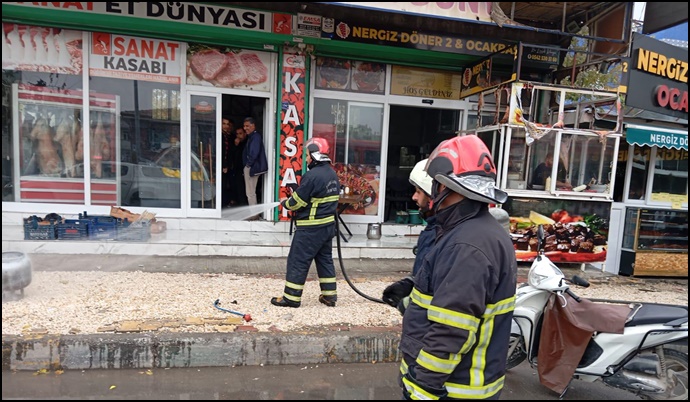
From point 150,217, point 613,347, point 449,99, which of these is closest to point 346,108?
point 449,99

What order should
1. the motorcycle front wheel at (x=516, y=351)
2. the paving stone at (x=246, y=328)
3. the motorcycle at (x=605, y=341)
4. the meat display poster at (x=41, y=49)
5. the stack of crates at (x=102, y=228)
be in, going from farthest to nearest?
the meat display poster at (x=41, y=49) → the stack of crates at (x=102, y=228) → the paving stone at (x=246, y=328) → the motorcycle front wheel at (x=516, y=351) → the motorcycle at (x=605, y=341)

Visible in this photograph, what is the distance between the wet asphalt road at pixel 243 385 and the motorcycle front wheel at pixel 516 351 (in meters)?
0.25

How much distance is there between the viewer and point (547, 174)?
7.70 m

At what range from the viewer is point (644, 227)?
7.88 m

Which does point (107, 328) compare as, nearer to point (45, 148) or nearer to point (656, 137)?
point (45, 148)

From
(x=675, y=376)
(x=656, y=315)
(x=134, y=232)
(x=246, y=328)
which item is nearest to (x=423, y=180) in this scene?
(x=656, y=315)

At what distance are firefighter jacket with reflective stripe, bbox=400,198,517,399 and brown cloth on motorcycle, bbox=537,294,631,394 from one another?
5.72 ft

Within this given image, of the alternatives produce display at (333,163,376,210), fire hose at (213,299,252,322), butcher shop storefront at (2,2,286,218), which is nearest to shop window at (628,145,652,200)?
produce display at (333,163,376,210)

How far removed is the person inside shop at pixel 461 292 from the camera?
Answer: 169cm

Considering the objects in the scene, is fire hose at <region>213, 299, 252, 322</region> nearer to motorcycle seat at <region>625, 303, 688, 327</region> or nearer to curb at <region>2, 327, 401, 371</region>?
curb at <region>2, 327, 401, 371</region>

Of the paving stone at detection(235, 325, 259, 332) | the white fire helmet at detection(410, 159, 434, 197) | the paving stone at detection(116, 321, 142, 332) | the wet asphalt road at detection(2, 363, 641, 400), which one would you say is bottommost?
the wet asphalt road at detection(2, 363, 641, 400)

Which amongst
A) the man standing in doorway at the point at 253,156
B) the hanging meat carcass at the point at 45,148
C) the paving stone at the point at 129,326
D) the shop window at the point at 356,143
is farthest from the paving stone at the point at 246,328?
the hanging meat carcass at the point at 45,148

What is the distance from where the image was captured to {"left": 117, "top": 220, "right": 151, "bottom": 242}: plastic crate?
6816 millimetres

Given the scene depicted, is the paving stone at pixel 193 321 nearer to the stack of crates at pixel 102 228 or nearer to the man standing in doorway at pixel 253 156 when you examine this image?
the stack of crates at pixel 102 228
